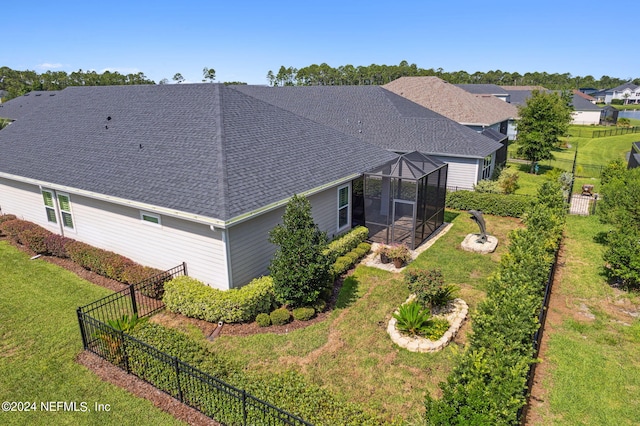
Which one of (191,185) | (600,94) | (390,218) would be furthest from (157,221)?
(600,94)

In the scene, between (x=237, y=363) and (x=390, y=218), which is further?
(x=390, y=218)

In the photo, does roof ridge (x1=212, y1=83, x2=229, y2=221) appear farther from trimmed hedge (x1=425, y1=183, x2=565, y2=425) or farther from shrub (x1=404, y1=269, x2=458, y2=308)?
trimmed hedge (x1=425, y1=183, x2=565, y2=425)

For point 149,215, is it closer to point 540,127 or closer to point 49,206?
point 49,206

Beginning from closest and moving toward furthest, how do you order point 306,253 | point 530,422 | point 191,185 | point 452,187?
point 530,422
point 306,253
point 191,185
point 452,187

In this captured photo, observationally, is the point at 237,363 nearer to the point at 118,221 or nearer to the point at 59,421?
the point at 59,421

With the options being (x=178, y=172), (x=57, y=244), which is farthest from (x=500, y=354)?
(x=57, y=244)
